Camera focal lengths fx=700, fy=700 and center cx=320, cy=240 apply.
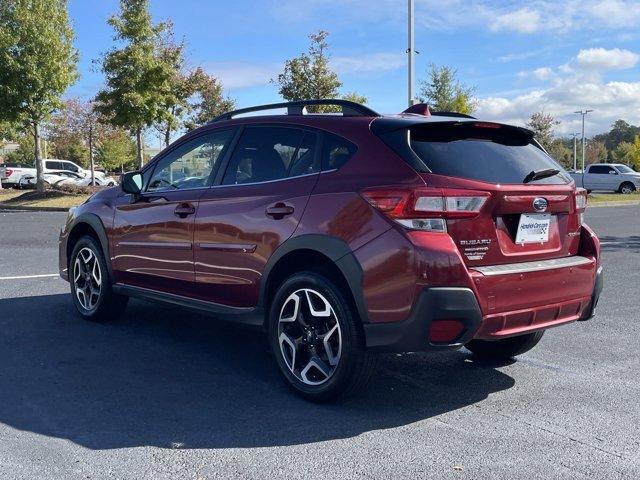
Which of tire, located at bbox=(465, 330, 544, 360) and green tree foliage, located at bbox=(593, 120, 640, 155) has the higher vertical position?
green tree foliage, located at bbox=(593, 120, 640, 155)

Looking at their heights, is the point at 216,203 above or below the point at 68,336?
above

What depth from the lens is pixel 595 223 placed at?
18.6 metres

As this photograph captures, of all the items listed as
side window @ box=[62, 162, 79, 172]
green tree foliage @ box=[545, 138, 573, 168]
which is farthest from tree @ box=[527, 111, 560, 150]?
side window @ box=[62, 162, 79, 172]

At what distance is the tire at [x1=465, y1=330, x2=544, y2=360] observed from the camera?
16.6 ft

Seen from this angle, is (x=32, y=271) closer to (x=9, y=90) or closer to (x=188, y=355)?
(x=188, y=355)

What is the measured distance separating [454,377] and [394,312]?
1292mm

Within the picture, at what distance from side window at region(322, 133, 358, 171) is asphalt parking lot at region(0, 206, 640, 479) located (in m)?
1.44

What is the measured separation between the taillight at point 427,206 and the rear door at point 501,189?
0.04 metres

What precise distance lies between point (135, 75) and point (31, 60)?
346 cm

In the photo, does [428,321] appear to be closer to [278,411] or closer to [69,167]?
[278,411]

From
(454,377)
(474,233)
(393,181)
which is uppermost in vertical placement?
(393,181)

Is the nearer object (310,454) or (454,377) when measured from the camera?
(310,454)

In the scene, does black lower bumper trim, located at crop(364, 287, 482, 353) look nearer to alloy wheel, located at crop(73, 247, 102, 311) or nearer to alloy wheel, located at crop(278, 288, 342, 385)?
alloy wheel, located at crop(278, 288, 342, 385)

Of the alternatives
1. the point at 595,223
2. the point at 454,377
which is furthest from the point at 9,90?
the point at 454,377
